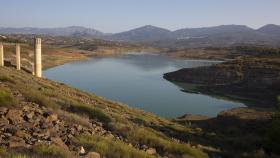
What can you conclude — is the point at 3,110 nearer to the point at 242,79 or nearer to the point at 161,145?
the point at 161,145

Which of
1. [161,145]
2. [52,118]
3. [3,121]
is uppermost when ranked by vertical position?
[3,121]

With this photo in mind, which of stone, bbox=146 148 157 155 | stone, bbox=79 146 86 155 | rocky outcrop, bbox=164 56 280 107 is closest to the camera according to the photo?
stone, bbox=79 146 86 155

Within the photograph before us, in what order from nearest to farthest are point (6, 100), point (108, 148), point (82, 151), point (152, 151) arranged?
point (82, 151) < point (108, 148) < point (152, 151) < point (6, 100)

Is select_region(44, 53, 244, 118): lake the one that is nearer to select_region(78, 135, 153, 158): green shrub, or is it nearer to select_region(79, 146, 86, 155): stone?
select_region(78, 135, 153, 158): green shrub

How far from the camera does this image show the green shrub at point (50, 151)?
710cm

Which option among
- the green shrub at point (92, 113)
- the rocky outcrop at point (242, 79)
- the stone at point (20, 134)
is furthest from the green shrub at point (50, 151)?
the rocky outcrop at point (242, 79)

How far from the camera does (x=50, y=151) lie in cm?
723

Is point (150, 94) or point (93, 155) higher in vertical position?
point (93, 155)

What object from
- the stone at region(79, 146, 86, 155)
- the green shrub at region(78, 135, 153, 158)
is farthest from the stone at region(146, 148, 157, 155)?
the stone at region(79, 146, 86, 155)

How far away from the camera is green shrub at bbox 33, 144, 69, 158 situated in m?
7.10

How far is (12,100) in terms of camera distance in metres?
12.2

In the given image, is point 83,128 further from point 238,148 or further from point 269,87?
point 269,87

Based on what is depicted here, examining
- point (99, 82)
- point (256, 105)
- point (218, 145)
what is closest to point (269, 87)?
point (256, 105)

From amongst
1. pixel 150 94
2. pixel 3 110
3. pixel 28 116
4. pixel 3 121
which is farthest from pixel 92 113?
pixel 150 94
